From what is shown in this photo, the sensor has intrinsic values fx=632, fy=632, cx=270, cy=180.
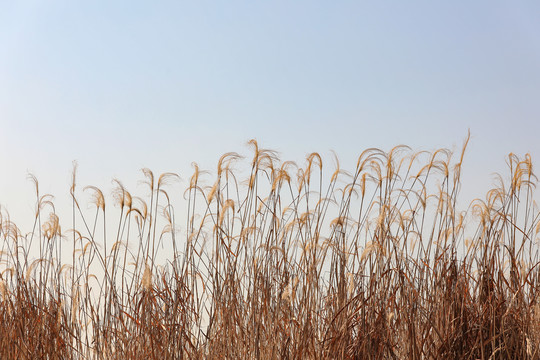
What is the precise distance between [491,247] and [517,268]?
16 cm

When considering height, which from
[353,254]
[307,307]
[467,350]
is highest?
[353,254]

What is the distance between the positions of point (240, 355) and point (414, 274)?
88 centimetres

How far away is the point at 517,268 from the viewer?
118 inches

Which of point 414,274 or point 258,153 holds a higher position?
point 258,153

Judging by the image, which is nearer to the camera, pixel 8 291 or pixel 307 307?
pixel 307 307

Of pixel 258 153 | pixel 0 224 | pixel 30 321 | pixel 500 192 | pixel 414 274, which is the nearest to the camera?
pixel 258 153

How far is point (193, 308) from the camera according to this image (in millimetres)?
3041

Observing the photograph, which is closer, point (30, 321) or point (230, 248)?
point (230, 248)

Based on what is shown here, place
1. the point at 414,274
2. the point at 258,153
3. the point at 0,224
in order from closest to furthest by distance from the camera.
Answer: the point at 258,153, the point at 414,274, the point at 0,224

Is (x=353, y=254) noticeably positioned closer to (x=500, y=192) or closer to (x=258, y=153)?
(x=258, y=153)

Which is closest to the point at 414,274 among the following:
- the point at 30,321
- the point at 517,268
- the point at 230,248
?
the point at 517,268

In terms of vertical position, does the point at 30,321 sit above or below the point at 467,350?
above

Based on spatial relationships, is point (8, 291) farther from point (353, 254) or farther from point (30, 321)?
point (353, 254)

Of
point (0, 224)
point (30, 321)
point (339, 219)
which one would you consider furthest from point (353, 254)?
point (0, 224)
